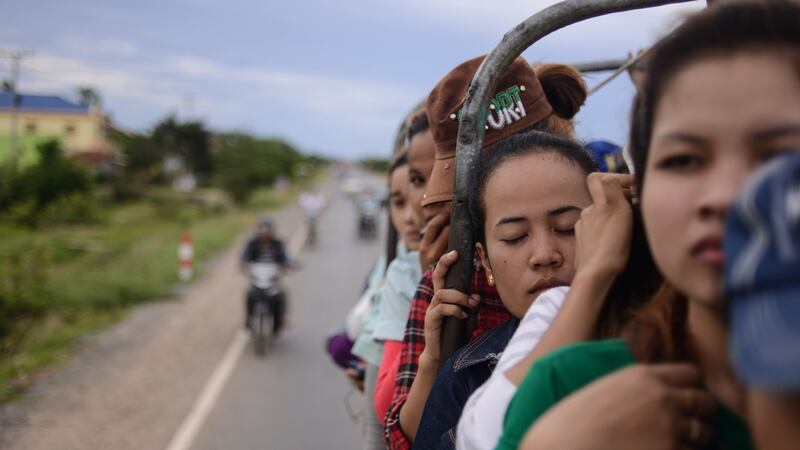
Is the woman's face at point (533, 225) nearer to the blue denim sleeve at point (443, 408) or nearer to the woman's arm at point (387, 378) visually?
the blue denim sleeve at point (443, 408)

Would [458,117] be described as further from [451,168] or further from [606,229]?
[606,229]

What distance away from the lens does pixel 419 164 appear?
248 centimetres

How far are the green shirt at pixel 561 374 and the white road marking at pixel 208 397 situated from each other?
17.4ft

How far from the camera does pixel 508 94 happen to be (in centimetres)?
176

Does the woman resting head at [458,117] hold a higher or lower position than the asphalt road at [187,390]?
higher

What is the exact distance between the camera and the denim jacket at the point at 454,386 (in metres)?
1.49

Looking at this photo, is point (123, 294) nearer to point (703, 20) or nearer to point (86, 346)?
point (86, 346)

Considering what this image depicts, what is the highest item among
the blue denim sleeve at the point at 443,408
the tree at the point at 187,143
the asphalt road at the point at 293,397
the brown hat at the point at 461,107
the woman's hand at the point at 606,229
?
the tree at the point at 187,143

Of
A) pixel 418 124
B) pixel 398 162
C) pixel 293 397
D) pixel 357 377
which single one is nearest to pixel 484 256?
pixel 418 124

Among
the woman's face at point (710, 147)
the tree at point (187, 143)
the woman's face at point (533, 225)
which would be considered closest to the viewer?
the woman's face at point (710, 147)

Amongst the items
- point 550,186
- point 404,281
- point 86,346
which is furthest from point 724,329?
point 86,346

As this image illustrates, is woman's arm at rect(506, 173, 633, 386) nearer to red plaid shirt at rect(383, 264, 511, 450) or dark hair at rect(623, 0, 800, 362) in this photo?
dark hair at rect(623, 0, 800, 362)

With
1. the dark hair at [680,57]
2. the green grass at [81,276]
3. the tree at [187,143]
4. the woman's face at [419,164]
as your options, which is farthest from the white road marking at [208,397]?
the tree at [187,143]

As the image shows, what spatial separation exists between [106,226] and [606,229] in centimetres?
2939
